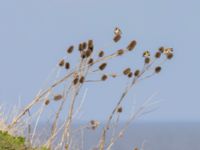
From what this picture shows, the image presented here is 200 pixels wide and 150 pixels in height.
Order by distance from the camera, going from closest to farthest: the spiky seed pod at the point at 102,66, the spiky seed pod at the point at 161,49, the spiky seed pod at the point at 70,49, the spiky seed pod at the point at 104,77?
1. the spiky seed pod at the point at 102,66
2. the spiky seed pod at the point at 104,77
3. the spiky seed pod at the point at 161,49
4. the spiky seed pod at the point at 70,49

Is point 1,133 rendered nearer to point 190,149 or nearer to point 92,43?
point 92,43

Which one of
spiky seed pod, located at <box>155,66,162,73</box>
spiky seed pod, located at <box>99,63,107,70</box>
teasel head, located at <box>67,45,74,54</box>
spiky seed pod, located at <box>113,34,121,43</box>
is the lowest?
spiky seed pod, located at <box>99,63,107,70</box>

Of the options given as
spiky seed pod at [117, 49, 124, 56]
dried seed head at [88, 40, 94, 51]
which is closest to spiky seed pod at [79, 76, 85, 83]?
dried seed head at [88, 40, 94, 51]

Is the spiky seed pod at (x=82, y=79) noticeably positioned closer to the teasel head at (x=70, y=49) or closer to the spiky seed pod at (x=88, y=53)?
the spiky seed pod at (x=88, y=53)

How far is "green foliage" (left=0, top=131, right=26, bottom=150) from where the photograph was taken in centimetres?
845

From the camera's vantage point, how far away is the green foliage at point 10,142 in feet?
27.7

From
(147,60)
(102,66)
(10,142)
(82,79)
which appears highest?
(147,60)

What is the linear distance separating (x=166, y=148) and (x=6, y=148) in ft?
351

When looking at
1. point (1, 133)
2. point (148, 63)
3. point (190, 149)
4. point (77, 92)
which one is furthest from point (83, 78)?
point (190, 149)

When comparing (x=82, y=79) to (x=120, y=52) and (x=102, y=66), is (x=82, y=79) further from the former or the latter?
(x=120, y=52)

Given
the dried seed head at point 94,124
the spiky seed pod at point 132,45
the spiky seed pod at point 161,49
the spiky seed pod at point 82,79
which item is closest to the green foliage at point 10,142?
the dried seed head at point 94,124

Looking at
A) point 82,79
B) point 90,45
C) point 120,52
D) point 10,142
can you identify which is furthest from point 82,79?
point 10,142

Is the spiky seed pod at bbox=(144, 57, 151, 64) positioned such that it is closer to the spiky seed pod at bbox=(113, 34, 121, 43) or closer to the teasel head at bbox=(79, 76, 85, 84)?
the spiky seed pod at bbox=(113, 34, 121, 43)

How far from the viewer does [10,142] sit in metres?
8.70
